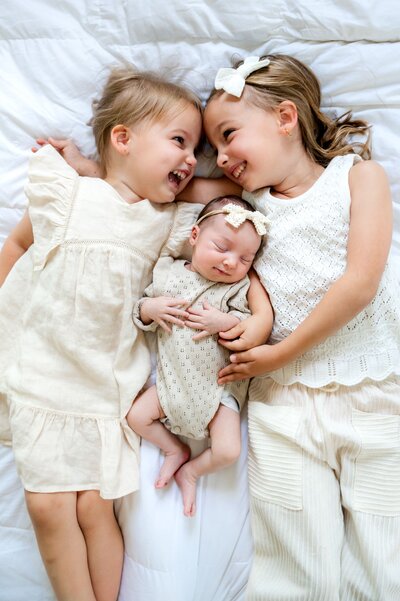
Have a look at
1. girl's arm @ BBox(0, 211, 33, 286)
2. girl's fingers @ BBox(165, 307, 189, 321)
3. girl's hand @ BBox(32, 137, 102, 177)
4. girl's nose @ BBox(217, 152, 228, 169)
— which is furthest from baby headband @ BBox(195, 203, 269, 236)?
girl's arm @ BBox(0, 211, 33, 286)

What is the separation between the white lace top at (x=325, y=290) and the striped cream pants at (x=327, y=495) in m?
0.04

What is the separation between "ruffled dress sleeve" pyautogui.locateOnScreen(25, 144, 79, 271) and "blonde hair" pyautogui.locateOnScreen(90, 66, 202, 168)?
0.12 meters

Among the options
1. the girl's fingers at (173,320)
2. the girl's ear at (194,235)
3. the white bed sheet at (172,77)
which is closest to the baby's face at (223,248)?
the girl's ear at (194,235)

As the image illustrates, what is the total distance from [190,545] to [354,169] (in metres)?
0.85

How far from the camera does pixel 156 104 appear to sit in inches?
49.1

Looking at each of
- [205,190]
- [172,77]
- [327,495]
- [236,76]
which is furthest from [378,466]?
[172,77]

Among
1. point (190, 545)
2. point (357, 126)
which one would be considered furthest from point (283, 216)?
point (190, 545)

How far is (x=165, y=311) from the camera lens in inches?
46.8

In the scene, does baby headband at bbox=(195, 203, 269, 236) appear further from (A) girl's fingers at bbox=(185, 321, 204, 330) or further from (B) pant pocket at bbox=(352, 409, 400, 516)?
(B) pant pocket at bbox=(352, 409, 400, 516)

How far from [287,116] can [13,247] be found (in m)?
→ 0.67

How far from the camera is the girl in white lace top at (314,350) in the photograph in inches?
44.8

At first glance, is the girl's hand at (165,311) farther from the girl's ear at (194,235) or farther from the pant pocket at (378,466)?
the pant pocket at (378,466)

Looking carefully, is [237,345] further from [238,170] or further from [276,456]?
[238,170]

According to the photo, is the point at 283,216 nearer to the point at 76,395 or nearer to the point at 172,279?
the point at 172,279
